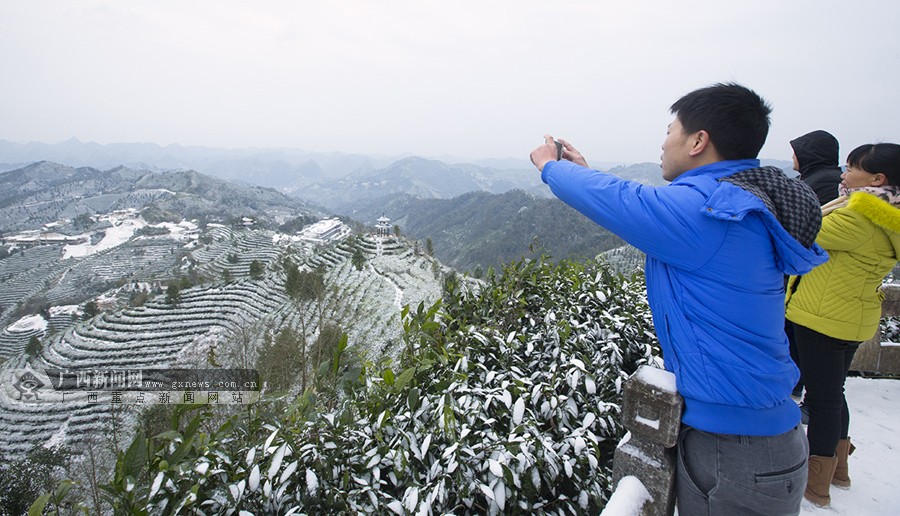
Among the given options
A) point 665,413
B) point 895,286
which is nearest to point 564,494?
point 665,413

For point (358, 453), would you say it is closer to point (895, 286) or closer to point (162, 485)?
point (162, 485)

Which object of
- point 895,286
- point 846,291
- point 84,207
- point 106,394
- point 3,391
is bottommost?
point 84,207

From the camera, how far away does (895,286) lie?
10.2 feet

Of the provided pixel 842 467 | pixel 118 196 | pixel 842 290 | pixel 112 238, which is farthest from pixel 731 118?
pixel 118 196

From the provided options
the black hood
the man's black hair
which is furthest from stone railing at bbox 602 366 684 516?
the black hood

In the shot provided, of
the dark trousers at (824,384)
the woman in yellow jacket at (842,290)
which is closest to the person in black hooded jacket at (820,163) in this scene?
the woman in yellow jacket at (842,290)

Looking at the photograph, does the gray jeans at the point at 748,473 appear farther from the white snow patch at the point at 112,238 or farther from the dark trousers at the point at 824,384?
the white snow patch at the point at 112,238

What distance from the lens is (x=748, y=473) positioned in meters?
1.13

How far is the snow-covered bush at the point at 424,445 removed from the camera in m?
1.33

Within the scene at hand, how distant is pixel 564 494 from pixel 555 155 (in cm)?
126

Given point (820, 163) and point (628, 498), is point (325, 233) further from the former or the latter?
point (628, 498)

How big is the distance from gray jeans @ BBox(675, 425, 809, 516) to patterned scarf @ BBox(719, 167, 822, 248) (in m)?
0.60

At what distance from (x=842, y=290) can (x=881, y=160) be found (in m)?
0.61

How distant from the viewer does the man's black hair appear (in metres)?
1.09
